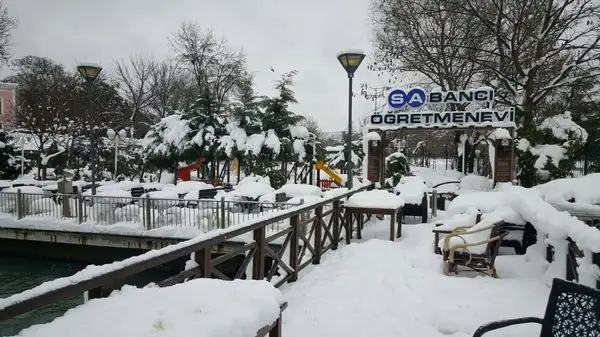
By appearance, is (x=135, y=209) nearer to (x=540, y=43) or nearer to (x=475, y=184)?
(x=475, y=184)

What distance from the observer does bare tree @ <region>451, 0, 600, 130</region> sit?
15.4m

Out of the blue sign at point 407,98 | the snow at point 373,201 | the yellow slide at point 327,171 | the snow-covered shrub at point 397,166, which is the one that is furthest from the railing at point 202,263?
the yellow slide at point 327,171

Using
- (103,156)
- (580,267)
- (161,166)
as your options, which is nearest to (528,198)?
(580,267)

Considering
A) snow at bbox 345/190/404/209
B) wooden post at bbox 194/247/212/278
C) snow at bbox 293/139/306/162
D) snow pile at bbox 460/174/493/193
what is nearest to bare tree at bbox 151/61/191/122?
snow at bbox 293/139/306/162

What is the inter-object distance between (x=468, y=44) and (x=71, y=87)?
91.5 ft

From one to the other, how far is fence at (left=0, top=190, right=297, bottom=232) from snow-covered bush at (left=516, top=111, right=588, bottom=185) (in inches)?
373

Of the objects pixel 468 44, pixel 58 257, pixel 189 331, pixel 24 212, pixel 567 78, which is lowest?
pixel 58 257

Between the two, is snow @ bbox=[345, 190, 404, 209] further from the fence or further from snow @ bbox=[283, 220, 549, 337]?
the fence

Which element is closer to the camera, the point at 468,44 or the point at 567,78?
the point at 567,78

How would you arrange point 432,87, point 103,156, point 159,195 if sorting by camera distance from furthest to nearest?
point 103,156 < point 432,87 < point 159,195

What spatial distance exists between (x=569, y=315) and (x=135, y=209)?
11759mm

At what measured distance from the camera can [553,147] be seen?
14062 mm

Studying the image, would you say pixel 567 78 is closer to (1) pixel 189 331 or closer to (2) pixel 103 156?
(1) pixel 189 331

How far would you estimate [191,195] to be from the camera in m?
14.8
